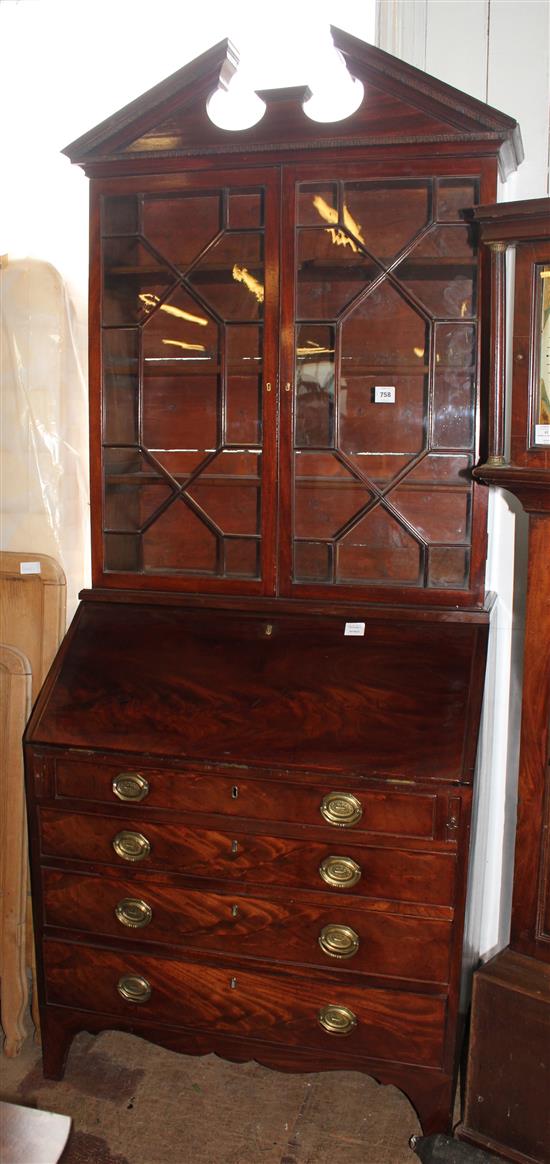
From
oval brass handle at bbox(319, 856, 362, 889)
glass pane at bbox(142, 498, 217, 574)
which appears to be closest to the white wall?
oval brass handle at bbox(319, 856, 362, 889)

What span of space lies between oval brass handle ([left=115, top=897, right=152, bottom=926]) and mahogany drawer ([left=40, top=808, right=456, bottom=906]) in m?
0.09

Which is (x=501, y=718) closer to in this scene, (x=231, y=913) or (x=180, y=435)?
(x=231, y=913)

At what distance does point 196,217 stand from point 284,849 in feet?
4.95

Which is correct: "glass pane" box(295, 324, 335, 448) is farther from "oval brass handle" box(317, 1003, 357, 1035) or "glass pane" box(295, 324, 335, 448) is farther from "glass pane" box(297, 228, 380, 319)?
"oval brass handle" box(317, 1003, 357, 1035)

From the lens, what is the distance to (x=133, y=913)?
2.14 m

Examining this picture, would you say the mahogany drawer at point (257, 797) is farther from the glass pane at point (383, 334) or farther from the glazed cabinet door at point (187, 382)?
the glass pane at point (383, 334)

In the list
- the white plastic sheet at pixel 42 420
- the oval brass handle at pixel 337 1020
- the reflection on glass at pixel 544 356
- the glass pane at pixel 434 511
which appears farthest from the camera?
the white plastic sheet at pixel 42 420

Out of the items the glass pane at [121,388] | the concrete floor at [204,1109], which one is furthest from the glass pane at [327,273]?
the concrete floor at [204,1109]

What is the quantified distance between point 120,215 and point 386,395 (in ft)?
2.64

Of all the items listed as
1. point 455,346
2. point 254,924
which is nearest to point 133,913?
point 254,924

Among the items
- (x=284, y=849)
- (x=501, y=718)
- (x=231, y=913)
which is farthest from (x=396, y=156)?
(x=231, y=913)

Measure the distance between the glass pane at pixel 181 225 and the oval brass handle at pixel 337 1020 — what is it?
176cm

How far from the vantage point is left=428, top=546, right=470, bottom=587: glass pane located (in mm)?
2207

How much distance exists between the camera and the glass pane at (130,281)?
233 cm
